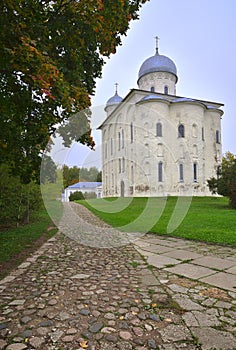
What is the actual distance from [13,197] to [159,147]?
848 inches

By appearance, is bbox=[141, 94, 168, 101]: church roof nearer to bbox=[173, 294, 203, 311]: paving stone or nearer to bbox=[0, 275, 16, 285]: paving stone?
bbox=[0, 275, 16, 285]: paving stone

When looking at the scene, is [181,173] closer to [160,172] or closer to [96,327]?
[160,172]

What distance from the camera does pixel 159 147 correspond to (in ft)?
92.4

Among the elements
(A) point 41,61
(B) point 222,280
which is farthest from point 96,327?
(A) point 41,61

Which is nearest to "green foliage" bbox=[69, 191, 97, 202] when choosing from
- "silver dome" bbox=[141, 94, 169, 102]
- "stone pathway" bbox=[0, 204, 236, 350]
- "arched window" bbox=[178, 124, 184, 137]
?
"arched window" bbox=[178, 124, 184, 137]

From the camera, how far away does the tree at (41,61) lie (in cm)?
366

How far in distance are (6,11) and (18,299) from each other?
4.11 meters

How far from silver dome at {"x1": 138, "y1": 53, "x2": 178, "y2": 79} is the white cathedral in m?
5.41

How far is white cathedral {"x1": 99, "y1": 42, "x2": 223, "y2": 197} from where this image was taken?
27156mm

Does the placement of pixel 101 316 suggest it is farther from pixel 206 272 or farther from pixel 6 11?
pixel 6 11

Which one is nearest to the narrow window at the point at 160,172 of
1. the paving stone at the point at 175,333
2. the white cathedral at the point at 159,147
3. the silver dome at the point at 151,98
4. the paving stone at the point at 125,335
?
the white cathedral at the point at 159,147

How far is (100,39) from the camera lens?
6.17 metres

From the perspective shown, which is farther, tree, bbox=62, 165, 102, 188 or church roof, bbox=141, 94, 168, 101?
church roof, bbox=141, 94, 168, 101

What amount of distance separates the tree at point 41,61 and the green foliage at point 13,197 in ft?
3.47
